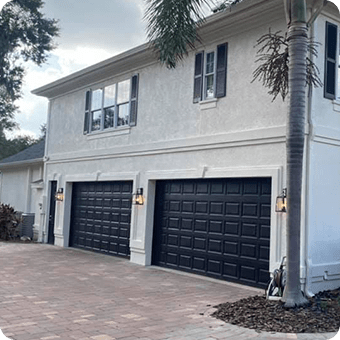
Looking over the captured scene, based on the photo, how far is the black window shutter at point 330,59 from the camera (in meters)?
8.87

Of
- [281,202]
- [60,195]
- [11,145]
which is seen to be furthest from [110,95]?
[11,145]

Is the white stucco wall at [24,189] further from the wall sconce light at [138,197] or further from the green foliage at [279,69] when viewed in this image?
the green foliage at [279,69]

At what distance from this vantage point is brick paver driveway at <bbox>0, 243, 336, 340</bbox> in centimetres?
583

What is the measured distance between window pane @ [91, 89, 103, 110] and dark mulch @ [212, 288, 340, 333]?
8978mm

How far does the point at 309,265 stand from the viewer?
27.1 feet

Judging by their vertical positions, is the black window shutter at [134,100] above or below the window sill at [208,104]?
above

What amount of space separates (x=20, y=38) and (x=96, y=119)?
37.0 ft

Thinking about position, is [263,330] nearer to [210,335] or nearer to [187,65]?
[210,335]

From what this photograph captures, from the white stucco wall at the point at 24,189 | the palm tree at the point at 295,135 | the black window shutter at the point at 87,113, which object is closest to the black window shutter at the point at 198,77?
the palm tree at the point at 295,135

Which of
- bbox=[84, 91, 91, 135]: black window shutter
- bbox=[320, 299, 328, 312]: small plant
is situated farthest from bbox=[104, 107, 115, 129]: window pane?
bbox=[320, 299, 328, 312]: small plant

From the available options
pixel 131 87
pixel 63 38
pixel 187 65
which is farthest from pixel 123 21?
pixel 63 38

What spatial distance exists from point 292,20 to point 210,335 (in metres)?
5.10

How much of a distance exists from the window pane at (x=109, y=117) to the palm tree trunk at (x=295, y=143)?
25.0 ft

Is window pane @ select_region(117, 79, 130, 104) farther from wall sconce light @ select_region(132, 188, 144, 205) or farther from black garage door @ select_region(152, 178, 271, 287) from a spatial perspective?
black garage door @ select_region(152, 178, 271, 287)
